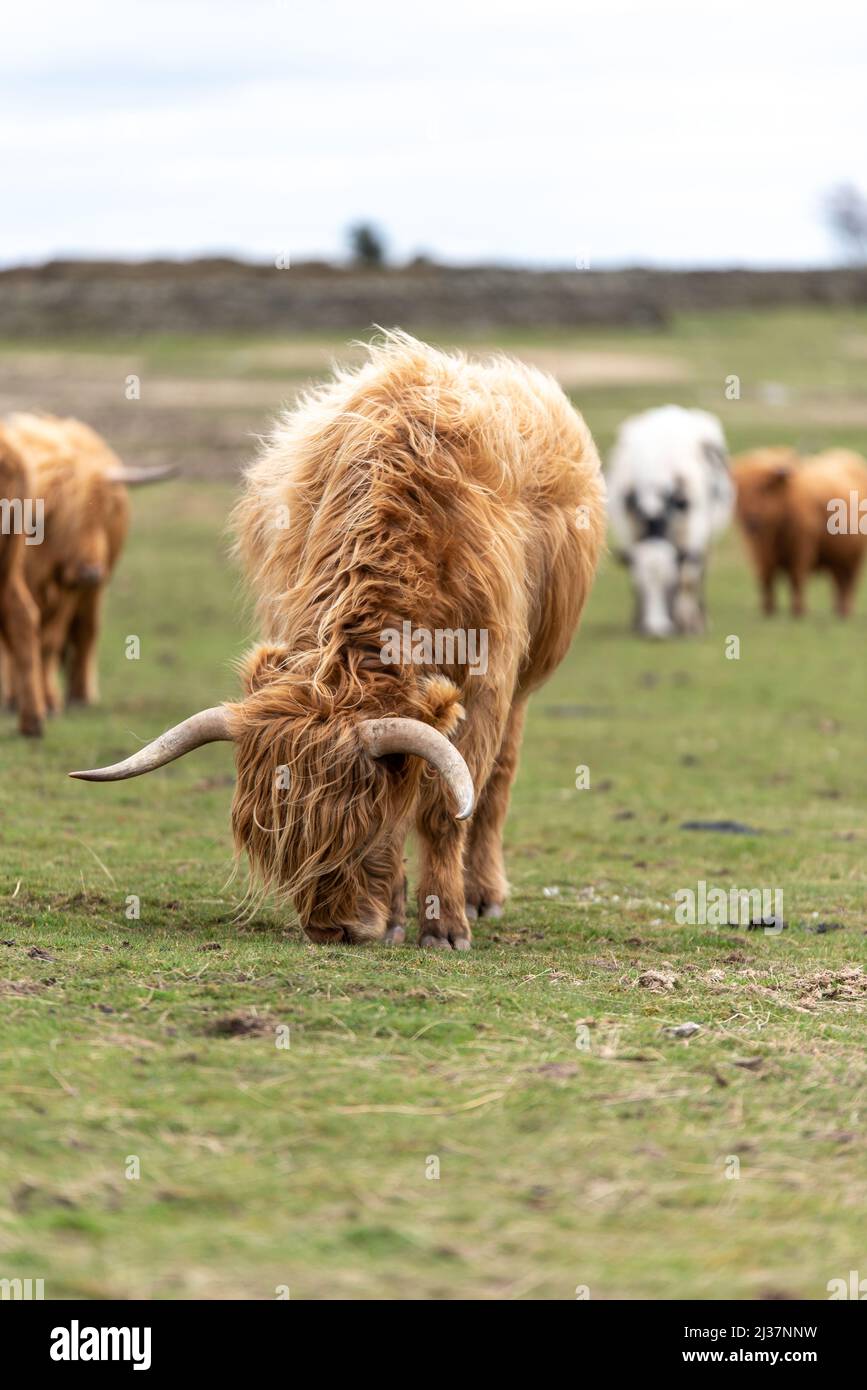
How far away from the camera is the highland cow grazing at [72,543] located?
38.9 feet

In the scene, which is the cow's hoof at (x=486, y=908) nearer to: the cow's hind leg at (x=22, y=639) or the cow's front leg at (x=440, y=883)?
the cow's front leg at (x=440, y=883)

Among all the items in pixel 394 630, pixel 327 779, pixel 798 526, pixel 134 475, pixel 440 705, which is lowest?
pixel 327 779

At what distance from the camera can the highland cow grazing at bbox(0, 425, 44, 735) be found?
9.76 meters

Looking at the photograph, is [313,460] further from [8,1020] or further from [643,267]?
[643,267]

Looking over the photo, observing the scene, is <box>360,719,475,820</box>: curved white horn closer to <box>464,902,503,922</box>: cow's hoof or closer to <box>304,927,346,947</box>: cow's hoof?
<box>304,927,346,947</box>: cow's hoof

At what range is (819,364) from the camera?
1677 inches

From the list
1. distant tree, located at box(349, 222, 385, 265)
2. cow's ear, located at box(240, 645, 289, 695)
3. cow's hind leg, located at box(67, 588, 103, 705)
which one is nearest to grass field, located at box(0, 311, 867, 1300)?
cow's ear, located at box(240, 645, 289, 695)

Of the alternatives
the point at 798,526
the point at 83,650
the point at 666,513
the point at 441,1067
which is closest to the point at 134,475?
the point at 83,650

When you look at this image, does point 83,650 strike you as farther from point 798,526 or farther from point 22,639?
point 798,526

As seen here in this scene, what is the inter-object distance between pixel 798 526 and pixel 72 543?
11875mm

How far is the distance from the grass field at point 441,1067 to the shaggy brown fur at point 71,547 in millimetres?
1996

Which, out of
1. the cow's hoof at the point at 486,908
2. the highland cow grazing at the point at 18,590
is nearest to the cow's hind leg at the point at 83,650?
the highland cow grazing at the point at 18,590

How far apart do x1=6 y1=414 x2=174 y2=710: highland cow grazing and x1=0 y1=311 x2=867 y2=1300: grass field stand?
6.56 feet

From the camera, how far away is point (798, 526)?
21469mm
